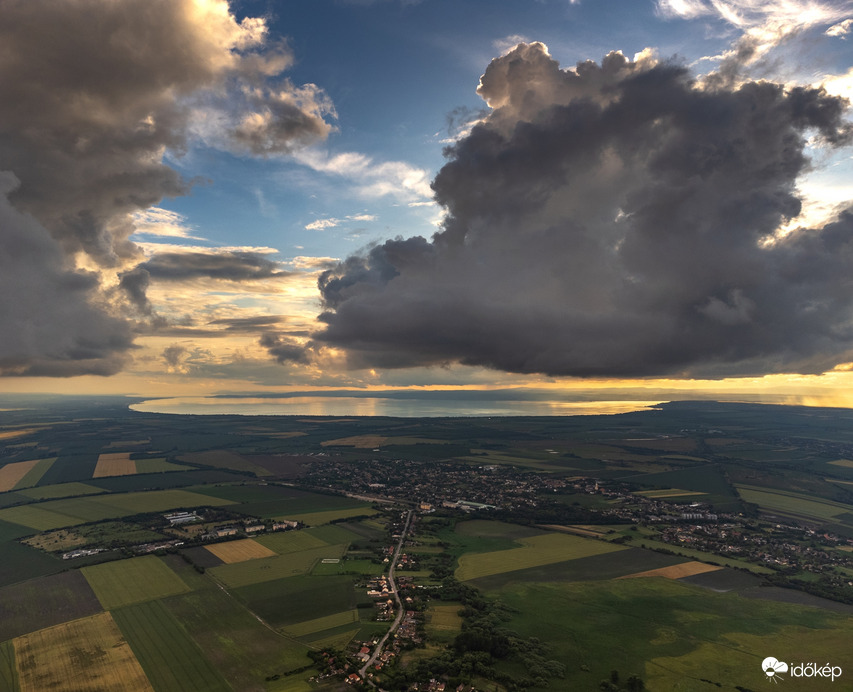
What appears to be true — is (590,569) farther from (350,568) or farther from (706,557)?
(350,568)

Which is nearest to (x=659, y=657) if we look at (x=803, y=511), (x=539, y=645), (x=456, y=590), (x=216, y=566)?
(x=539, y=645)

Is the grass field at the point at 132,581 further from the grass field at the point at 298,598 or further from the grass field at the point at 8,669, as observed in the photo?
the grass field at the point at 8,669

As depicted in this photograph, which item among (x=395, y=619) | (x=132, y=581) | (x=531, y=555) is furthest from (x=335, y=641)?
(x=531, y=555)

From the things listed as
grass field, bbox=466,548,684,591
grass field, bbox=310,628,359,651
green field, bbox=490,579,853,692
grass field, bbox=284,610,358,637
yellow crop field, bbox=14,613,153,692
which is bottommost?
grass field, bbox=466,548,684,591

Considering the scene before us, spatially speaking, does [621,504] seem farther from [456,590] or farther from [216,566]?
[216,566]

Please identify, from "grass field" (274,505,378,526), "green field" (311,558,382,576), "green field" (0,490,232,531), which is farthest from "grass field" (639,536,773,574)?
"green field" (0,490,232,531)

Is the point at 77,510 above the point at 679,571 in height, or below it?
below

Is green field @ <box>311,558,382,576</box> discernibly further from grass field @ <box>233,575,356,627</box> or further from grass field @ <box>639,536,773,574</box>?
grass field @ <box>639,536,773,574</box>
